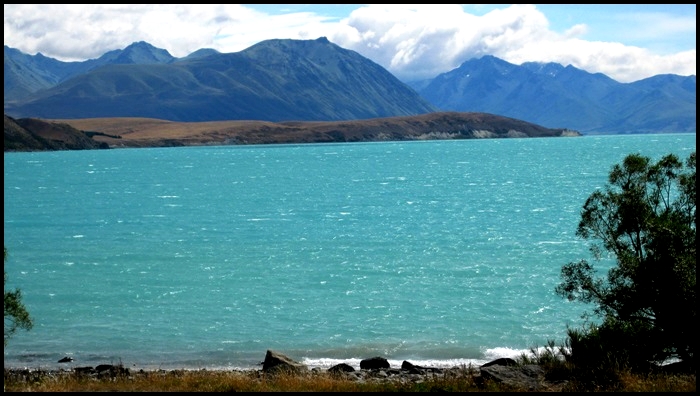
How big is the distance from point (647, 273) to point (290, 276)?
28.4 m

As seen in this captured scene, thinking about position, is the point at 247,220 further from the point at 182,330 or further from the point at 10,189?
the point at 10,189

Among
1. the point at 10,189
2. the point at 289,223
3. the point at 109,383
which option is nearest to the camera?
the point at 109,383

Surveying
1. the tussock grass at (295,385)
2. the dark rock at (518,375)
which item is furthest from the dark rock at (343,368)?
the dark rock at (518,375)

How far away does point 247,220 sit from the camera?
77.6 m

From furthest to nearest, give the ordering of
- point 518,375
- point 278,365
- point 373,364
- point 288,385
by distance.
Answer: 1. point 373,364
2. point 278,365
3. point 518,375
4. point 288,385

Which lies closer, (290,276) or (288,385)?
(288,385)

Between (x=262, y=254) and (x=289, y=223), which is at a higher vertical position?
(x=289, y=223)

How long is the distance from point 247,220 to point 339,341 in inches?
1824

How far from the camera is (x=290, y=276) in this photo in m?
46.9

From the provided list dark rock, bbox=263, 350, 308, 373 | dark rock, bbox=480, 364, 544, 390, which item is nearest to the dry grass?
dark rock, bbox=480, 364, 544, 390

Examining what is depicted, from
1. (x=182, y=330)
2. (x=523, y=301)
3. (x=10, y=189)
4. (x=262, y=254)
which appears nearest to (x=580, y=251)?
(x=523, y=301)

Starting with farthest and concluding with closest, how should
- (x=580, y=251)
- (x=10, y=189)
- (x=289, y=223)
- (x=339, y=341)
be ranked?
(x=10, y=189) → (x=289, y=223) → (x=580, y=251) → (x=339, y=341)

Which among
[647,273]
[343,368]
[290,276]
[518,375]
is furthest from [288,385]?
[290,276]

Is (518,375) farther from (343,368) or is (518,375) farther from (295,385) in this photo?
(343,368)
